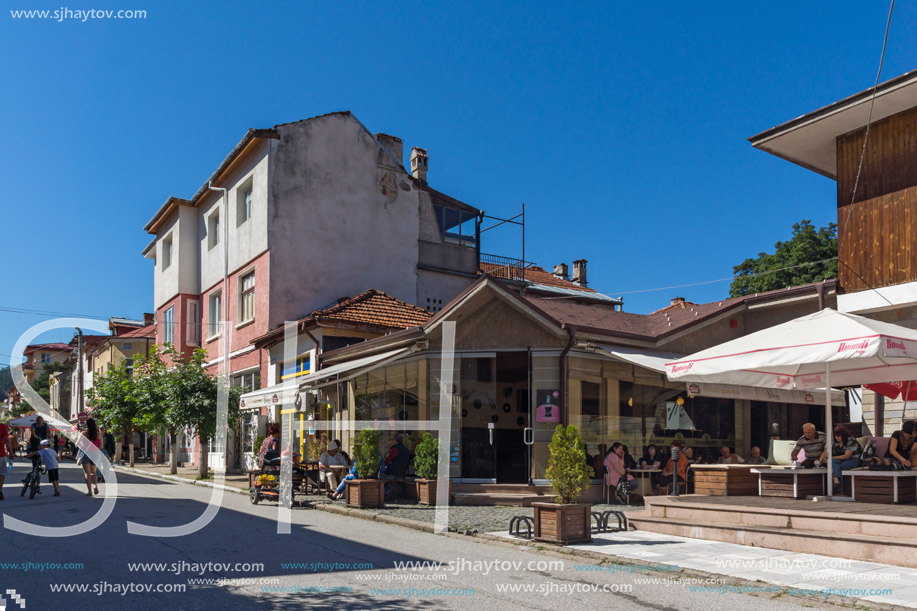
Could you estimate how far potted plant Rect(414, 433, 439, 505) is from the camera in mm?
16719

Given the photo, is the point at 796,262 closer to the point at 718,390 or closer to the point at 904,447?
the point at 718,390

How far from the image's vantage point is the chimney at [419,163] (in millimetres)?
34375

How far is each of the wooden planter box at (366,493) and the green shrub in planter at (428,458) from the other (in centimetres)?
101

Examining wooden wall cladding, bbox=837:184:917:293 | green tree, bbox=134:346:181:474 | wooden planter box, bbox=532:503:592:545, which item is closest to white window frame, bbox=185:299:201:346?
green tree, bbox=134:346:181:474

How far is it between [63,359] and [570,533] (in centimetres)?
7938

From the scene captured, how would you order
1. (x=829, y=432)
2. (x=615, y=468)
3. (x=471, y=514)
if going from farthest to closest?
1. (x=615, y=468)
2. (x=471, y=514)
3. (x=829, y=432)

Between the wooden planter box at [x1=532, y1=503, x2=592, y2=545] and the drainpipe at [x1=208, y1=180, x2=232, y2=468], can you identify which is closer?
the wooden planter box at [x1=532, y1=503, x2=592, y2=545]

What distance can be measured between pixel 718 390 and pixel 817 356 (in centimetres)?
673

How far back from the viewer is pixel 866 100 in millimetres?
15305

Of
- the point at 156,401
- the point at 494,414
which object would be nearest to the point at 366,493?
the point at 494,414

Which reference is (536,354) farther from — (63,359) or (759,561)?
(63,359)

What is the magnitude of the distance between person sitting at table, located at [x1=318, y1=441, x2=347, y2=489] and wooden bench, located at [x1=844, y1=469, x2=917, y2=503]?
11219mm

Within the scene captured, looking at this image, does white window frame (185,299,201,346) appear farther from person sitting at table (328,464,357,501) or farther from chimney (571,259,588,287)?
chimney (571,259,588,287)

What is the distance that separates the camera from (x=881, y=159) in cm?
1608
